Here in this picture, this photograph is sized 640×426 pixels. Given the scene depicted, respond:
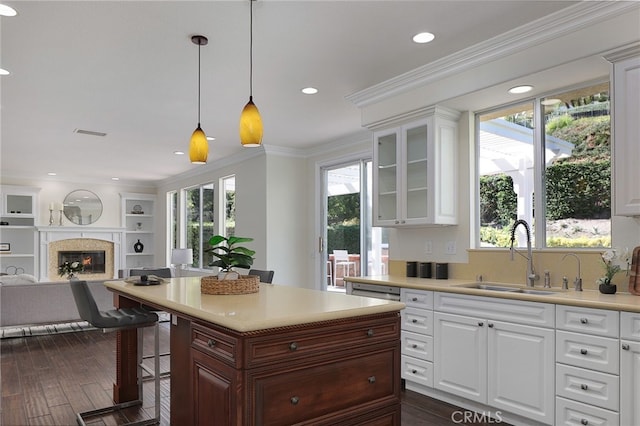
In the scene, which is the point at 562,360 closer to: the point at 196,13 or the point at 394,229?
the point at 394,229

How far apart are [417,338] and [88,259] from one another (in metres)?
9.16

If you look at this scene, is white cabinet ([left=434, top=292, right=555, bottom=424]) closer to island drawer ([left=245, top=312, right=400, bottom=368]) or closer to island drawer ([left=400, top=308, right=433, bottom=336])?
island drawer ([left=400, top=308, right=433, bottom=336])

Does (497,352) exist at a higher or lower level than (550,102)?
lower

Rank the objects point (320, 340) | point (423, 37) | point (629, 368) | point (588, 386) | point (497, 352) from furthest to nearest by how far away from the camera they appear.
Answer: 1. point (423, 37)
2. point (497, 352)
3. point (588, 386)
4. point (629, 368)
5. point (320, 340)

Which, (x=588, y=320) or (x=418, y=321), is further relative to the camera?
(x=418, y=321)

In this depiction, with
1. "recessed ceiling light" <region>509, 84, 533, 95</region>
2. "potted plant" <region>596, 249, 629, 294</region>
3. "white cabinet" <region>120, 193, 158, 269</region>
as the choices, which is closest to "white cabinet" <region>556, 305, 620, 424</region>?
"potted plant" <region>596, 249, 629, 294</region>

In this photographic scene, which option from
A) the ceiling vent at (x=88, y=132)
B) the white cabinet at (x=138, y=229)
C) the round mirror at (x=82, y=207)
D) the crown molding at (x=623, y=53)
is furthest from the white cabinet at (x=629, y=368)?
the round mirror at (x=82, y=207)

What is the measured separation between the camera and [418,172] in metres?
4.20

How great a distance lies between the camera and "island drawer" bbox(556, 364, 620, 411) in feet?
8.23

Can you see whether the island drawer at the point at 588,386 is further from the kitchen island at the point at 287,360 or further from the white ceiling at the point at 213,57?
the white ceiling at the point at 213,57

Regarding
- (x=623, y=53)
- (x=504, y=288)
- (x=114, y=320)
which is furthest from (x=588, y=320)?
(x=114, y=320)

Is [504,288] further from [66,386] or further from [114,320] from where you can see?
[66,386]

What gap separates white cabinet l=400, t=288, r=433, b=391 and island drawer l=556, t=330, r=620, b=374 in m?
1.01

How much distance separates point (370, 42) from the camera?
10.8 feet
